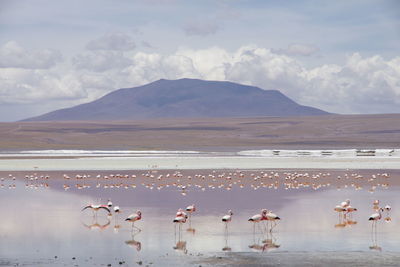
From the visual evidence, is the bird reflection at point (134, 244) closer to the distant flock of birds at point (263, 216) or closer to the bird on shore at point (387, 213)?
the distant flock of birds at point (263, 216)

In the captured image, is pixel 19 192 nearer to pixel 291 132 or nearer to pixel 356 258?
pixel 356 258

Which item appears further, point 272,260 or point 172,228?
point 172,228

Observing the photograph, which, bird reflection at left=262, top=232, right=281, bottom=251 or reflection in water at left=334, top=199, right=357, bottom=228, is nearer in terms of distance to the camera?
bird reflection at left=262, top=232, right=281, bottom=251

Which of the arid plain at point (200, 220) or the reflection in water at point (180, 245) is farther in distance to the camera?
the reflection in water at point (180, 245)

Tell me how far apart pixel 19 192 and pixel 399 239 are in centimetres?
2077

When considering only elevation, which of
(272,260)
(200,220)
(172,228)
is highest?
(200,220)

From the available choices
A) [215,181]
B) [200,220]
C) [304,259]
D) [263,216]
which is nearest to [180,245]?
[263,216]

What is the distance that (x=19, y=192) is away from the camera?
3403 centimetres

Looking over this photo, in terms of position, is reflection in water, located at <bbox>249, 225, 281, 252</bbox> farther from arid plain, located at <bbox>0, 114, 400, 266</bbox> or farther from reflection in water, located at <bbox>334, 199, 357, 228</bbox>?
reflection in water, located at <bbox>334, 199, 357, 228</bbox>

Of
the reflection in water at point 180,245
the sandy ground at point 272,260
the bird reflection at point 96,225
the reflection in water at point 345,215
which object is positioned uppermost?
the reflection in water at point 345,215

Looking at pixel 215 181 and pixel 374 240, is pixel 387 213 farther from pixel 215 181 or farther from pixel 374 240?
pixel 215 181

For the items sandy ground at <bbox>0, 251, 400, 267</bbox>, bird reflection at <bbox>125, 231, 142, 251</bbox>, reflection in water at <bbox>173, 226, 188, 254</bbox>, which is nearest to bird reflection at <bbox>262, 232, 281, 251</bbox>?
sandy ground at <bbox>0, 251, 400, 267</bbox>

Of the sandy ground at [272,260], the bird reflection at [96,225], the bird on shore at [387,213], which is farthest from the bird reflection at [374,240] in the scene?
the bird reflection at [96,225]

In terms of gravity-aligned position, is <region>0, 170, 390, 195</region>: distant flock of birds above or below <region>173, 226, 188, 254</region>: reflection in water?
above
